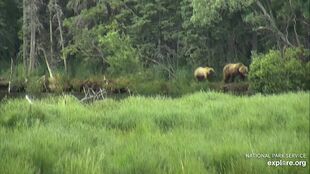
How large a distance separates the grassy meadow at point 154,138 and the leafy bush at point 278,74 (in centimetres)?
710

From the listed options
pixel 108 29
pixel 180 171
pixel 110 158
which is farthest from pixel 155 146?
pixel 108 29

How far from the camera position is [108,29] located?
104 ft

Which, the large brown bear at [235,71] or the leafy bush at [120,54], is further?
the leafy bush at [120,54]

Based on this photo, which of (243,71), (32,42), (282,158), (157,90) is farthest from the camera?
(32,42)

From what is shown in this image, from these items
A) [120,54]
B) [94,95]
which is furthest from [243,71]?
[94,95]

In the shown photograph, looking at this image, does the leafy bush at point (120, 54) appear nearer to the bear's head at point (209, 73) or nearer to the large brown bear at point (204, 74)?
the large brown bear at point (204, 74)

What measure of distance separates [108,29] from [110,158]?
25.9 m

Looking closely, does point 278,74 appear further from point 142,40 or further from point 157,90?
point 142,40

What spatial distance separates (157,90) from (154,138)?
17972 mm

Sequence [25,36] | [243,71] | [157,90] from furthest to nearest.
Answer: [25,36] < [243,71] < [157,90]

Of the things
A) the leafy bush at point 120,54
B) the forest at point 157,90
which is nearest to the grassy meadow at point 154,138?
the forest at point 157,90

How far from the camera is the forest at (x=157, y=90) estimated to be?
249 inches

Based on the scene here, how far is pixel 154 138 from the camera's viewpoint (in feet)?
26.8

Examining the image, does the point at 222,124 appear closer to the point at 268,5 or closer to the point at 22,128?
the point at 22,128
